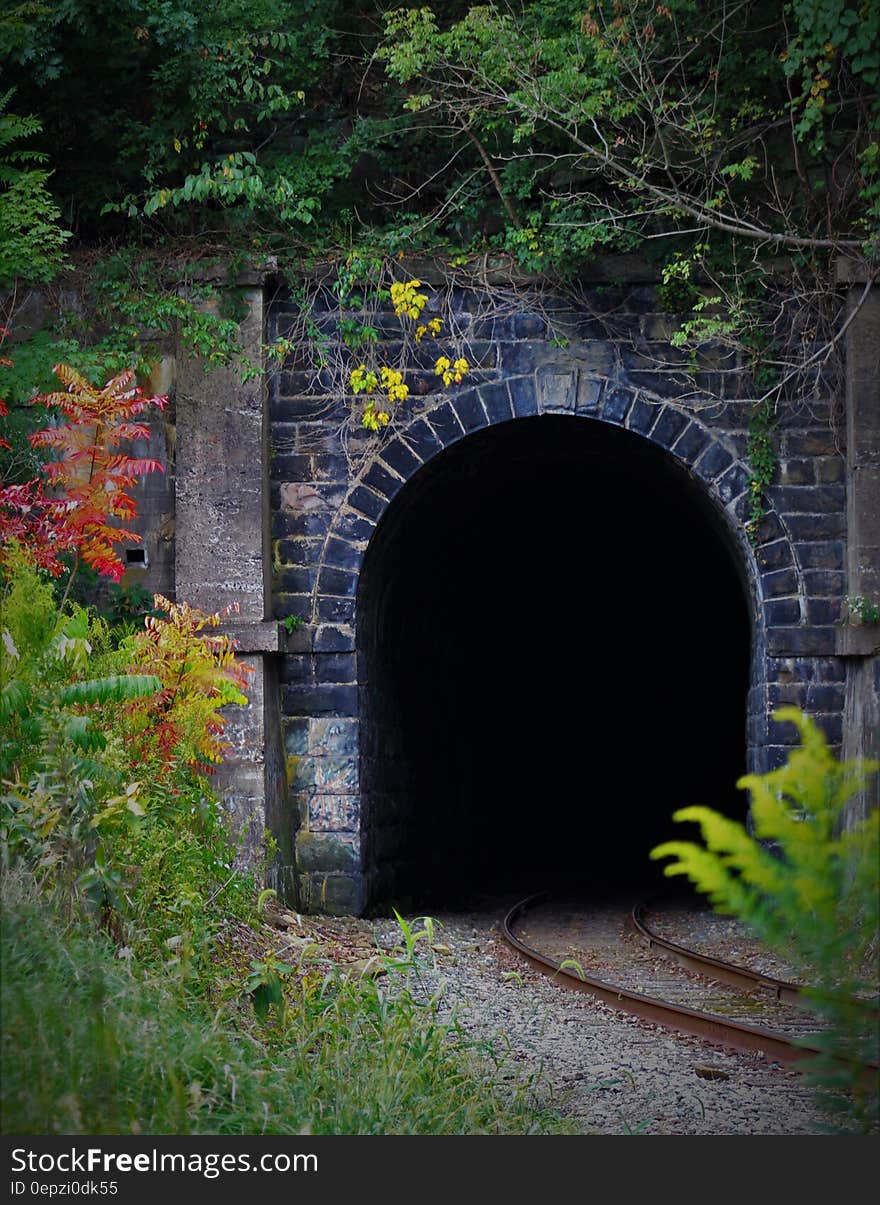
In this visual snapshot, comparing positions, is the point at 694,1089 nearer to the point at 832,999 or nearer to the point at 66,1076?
the point at 832,999

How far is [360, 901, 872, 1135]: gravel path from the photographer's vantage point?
4734 millimetres

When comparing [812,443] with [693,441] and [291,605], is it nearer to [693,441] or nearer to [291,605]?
[693,441]

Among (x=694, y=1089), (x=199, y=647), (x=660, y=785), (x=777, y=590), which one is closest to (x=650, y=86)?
(x=777, y=590)

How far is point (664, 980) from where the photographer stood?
313 inches

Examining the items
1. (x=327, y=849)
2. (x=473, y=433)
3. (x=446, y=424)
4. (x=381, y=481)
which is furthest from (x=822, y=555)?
(x=327, y=849)

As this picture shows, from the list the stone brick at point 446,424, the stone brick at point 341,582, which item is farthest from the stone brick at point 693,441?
the stone brick at point 341,582

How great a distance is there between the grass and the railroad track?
126 centimetres

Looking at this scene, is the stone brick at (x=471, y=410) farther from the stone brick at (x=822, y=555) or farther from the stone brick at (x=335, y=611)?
the stone brick at (x=822, y=555)

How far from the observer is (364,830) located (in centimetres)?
952

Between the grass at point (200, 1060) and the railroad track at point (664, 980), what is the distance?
1.26 metres

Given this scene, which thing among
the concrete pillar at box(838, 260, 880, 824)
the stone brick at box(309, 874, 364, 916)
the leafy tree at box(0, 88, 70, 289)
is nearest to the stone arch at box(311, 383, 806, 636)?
the concrete pillar at box(838, 260, 880, 824)

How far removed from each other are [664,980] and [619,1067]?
7.88ft

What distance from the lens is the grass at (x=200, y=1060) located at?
12.1 ft

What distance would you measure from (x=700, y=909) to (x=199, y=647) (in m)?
6.10
